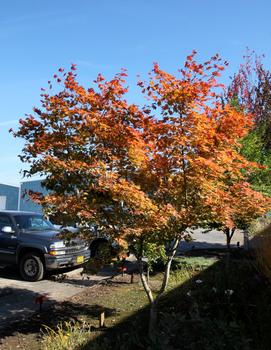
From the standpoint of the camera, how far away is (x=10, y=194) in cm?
2988

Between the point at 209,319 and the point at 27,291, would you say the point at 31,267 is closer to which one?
the point at 27,291

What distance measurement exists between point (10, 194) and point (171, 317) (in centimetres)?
2736

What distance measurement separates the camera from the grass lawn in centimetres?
393

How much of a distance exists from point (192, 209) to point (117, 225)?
1.00m

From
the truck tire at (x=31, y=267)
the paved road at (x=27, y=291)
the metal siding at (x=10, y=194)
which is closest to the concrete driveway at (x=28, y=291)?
the paved road at (x=27, y=291)

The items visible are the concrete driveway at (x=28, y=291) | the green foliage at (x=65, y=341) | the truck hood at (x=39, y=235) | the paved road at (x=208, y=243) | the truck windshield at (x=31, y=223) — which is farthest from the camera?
the paved road at (x=208, y=243)

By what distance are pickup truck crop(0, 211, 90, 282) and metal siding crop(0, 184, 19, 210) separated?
61.5 ft

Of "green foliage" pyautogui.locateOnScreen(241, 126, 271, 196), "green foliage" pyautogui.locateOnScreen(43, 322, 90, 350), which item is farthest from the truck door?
"green foliage" pyautogui.locateOnScreen(241, 126, 271, 196)

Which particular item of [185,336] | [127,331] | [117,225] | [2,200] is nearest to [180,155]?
[117,225]

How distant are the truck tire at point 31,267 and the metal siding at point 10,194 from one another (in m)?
19.8

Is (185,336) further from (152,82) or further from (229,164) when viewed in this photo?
(152,82)

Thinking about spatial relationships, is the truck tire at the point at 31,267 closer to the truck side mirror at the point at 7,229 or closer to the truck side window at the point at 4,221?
the truck side mirror at the point at 7,229

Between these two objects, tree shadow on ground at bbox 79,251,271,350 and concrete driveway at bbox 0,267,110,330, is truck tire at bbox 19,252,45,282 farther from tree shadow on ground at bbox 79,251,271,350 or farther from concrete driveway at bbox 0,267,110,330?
tree shadow on ground at bbox 79,251,271,350

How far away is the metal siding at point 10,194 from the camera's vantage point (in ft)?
97.7
